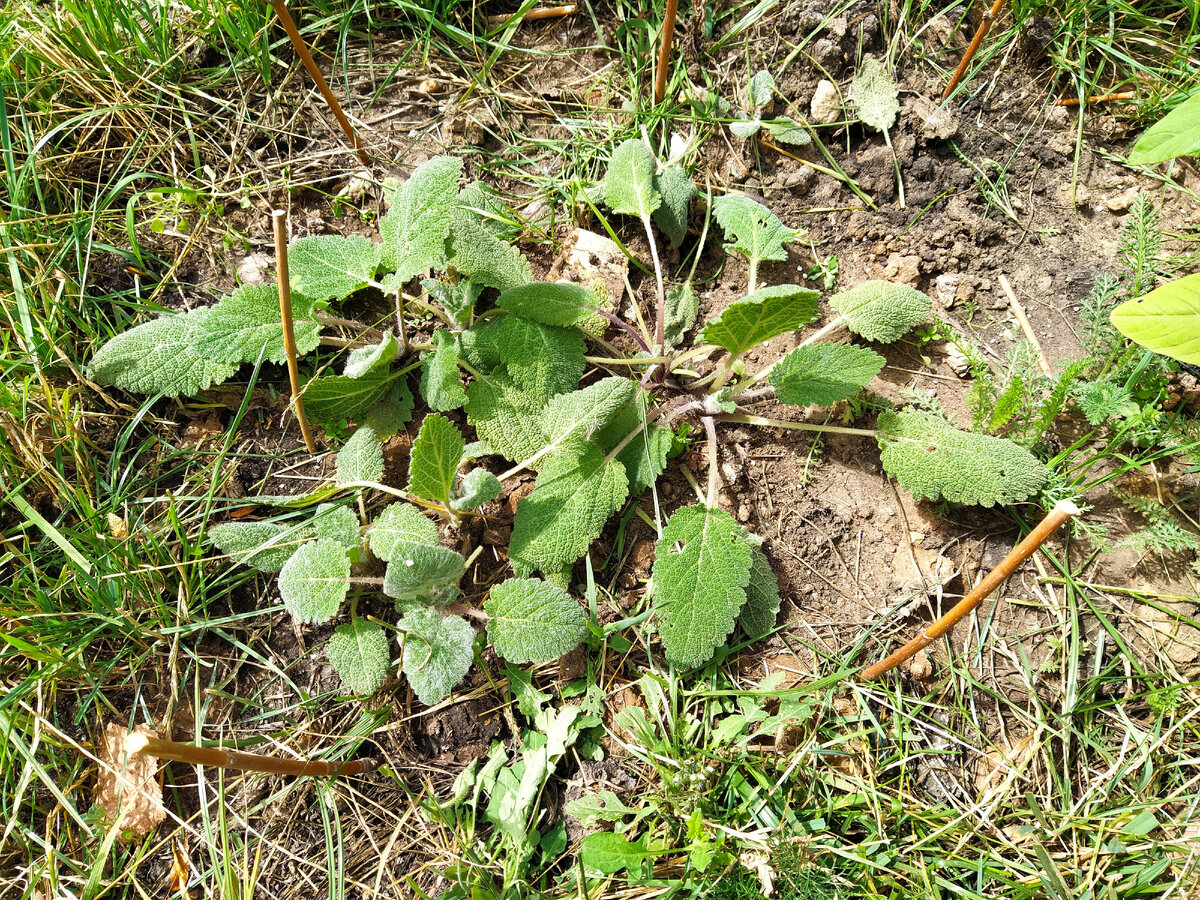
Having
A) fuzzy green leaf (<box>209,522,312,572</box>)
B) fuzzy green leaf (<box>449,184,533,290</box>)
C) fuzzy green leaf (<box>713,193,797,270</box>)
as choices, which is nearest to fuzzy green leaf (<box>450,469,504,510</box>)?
fuzzy green leaf (<box>209,522,312,572</box>)

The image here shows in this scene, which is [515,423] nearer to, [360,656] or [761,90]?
[360,656]

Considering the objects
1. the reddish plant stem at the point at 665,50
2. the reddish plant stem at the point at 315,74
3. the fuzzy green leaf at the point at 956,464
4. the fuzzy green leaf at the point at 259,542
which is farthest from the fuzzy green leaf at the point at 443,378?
the fuzzy green leaf at the point at 956,464

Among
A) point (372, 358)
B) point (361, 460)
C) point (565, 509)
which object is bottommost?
point (565, 509)

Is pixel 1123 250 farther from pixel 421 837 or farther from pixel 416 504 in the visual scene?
pixel 421 837

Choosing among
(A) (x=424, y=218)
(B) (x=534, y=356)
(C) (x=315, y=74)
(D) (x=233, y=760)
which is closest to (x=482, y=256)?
(A) (x=424, y=218)

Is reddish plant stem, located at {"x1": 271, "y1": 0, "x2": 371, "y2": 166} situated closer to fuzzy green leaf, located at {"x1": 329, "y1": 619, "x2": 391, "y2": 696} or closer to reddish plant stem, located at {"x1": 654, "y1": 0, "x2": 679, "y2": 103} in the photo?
reddish plant stem, located at {"x1": 654, "y1": 0, "x2": 679, "y2": 103}

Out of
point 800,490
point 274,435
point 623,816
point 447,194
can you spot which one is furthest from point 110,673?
point 800,490
